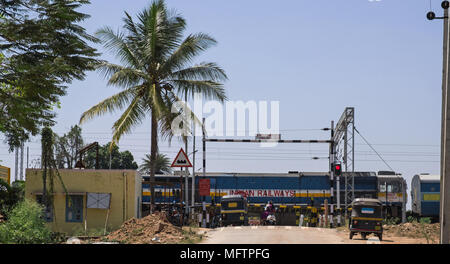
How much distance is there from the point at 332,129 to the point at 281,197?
13.4 m

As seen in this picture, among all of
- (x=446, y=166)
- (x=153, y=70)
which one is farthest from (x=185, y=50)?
(x=446, y=166)

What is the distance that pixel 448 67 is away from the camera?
14.2 meters

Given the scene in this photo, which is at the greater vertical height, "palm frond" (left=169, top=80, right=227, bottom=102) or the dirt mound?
"palm frond" (left=169, top=80, right=227, bottom=102)

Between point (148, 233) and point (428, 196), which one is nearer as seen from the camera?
point (148, 233)

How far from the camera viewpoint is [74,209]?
2866 cm

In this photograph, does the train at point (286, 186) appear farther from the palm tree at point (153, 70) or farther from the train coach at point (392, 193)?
the palm tree at point (153, 70)

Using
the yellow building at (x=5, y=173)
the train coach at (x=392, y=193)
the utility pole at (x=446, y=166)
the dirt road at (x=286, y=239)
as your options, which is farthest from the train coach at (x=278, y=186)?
the utility pole at (x=446, y=166)

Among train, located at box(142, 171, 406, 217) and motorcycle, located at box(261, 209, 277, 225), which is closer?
motorcycle, located at box(261, 209, 277, 225)

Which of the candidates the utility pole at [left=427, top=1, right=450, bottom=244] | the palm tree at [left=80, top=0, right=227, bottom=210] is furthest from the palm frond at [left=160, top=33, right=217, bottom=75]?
the utility pole at [left=427, top=1, right=450, bottom=244]

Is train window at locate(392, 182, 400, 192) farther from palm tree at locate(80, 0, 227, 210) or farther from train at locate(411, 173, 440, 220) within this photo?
palm tree at locate(80, 0, 227, 210)

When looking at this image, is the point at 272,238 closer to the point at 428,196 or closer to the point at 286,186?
the point at 286,186

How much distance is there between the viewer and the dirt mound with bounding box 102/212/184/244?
66.2ft

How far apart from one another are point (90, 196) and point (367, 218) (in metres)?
13.1
